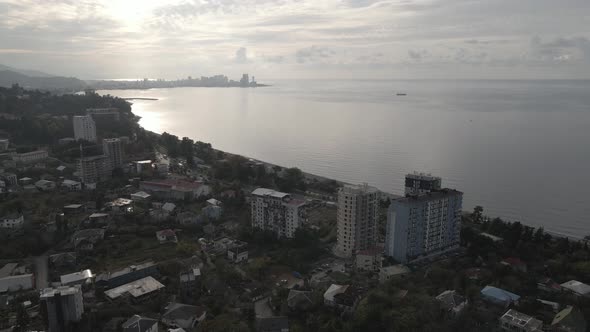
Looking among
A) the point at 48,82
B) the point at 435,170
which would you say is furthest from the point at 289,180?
the point at 48,82

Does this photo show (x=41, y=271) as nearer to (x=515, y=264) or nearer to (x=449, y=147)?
(x=515, y=264)

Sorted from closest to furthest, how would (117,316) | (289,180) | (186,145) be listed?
(117,316), (289,180), (186,145)

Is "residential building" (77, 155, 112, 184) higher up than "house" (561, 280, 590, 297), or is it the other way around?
"residential building" (77, 155, 112, 184)

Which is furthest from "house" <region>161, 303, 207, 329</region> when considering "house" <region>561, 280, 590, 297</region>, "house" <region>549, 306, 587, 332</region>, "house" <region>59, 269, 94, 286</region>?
"house" <region>561, 280, 590, 297</region>

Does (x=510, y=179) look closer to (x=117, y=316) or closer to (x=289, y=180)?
(x=289, y=180)

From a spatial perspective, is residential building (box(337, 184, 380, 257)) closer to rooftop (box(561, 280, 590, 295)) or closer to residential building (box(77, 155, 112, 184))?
rooftop (box(561, 280, 590, 295))
